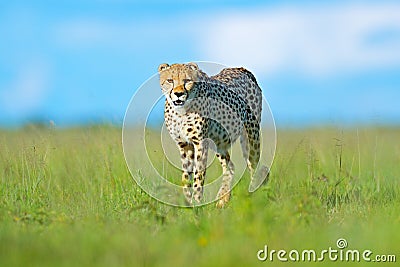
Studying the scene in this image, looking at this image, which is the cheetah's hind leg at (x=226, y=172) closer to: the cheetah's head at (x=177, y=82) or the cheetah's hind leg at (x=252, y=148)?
the cheetah's hind leg at (x=252, y=148)

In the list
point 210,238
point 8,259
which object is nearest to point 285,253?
point 210,238

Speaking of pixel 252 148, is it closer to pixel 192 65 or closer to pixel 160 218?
pixel 192 65

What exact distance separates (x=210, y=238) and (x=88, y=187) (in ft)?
9.77

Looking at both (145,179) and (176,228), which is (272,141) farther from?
(176,228)

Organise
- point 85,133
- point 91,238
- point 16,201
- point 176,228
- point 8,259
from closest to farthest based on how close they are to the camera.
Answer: point 8,259, point 91,238, point 176,228, point 16,201, point 85,133

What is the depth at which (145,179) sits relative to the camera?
24.7 ft

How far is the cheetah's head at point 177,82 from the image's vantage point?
7.07 metres

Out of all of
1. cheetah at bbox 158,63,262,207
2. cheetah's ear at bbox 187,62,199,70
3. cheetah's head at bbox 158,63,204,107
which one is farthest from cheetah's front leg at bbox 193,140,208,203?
cheetah's ear at bbox 187,62,199,70

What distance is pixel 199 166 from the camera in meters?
7.44

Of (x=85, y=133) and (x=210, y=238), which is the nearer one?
(x=210, y=238)

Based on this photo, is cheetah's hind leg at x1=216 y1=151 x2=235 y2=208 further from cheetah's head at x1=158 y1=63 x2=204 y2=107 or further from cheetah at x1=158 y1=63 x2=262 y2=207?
cheetah's head at x1=158 y1=63 x2=204 y2=107

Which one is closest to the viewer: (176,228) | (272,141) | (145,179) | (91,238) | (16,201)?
(91,238)

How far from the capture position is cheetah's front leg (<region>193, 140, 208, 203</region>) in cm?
740

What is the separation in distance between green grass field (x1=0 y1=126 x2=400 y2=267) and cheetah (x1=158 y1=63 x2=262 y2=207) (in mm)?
487
